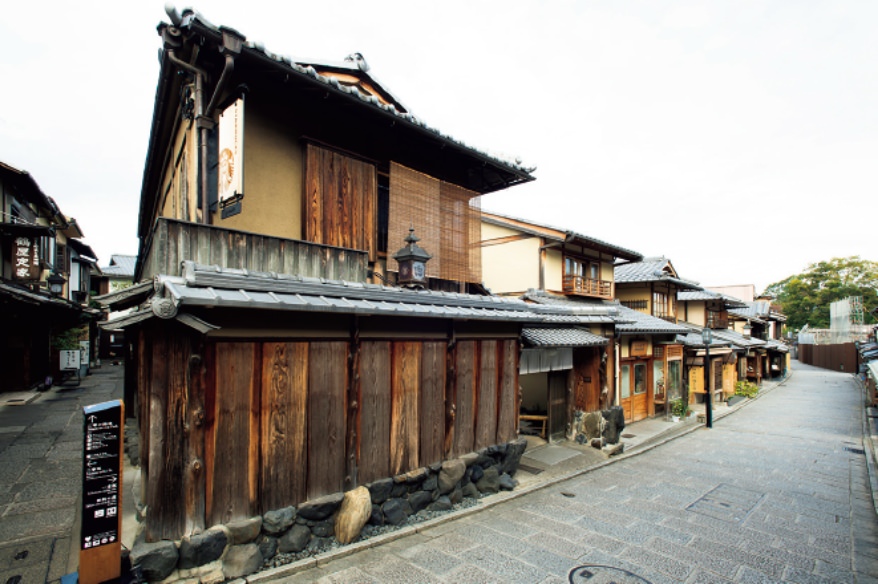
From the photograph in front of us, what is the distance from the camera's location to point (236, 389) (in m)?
5.98

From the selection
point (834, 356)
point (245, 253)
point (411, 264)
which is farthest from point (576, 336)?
point (834, 356)

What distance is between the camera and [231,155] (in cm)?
621

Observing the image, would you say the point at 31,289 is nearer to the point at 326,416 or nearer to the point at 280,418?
the point at 280,418

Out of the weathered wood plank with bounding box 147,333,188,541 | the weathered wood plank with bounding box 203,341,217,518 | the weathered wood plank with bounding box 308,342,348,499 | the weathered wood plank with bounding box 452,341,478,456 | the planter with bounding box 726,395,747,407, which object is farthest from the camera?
the planter with bounding box 726,395,747,407

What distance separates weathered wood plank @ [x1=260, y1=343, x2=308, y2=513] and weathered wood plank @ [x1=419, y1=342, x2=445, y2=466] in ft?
8.55

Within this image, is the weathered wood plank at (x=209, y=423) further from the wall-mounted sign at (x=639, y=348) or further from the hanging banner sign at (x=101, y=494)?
the wall-mounted sign at (x=639, y=348)

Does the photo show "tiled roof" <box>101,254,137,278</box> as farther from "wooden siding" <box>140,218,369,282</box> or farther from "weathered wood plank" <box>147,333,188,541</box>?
"weathered wood plank" <box>147,333,188,541</box>

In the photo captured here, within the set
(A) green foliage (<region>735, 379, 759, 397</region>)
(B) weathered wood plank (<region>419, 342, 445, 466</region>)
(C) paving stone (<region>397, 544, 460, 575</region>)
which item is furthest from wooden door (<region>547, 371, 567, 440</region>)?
(A) green foliage (<region>735, 379, 759, 397</region>)

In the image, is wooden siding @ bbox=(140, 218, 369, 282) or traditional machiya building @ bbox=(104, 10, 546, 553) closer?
traditional machiya building @ bbox=(104, 10, 546, 553)

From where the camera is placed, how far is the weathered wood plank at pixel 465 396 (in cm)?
922

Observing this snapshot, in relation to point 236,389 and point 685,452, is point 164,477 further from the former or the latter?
point 685,452

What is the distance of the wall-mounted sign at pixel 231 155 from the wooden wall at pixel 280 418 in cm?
214

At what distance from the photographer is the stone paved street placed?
21.8 feet

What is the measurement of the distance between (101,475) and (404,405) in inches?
182
